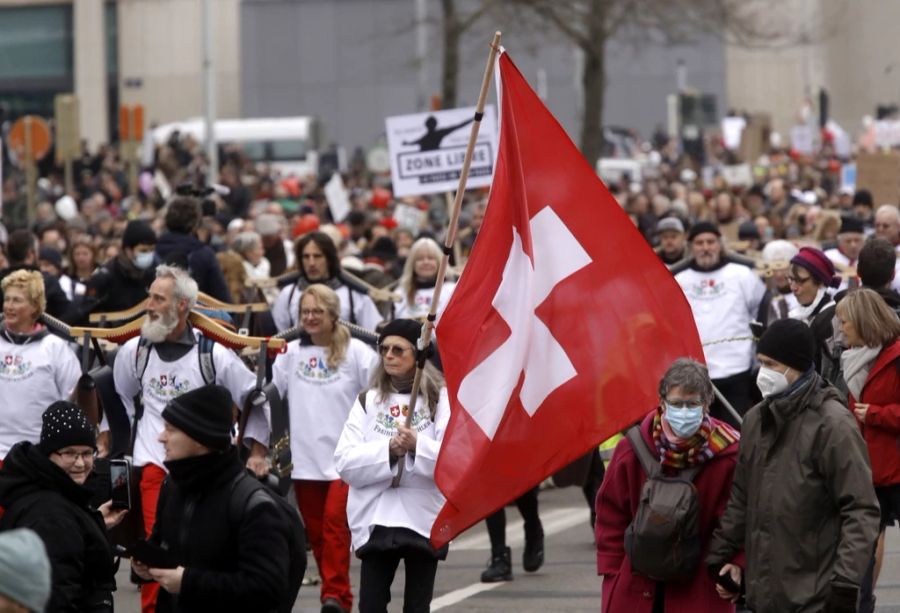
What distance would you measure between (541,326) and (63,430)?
1789mm

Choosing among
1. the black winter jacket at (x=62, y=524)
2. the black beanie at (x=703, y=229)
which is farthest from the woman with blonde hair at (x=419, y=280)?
the black winter jacket at (x=62, y=524)

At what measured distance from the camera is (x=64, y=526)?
19.9 feet

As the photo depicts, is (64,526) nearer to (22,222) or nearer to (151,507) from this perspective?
(151,507)

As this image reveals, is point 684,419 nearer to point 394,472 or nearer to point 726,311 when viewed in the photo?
point 394,472

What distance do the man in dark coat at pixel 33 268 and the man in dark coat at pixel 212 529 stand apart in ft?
16.1

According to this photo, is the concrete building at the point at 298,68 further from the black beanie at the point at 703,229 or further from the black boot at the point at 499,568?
the black boot at the point at 499,568

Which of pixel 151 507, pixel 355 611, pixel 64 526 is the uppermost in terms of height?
pixel 64 526

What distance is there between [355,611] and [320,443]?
1119 millimetres

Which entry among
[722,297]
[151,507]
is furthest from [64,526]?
[722,297]

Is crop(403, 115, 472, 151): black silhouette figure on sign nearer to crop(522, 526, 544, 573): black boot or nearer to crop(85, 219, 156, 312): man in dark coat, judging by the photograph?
crop(85, 219, 156, 312): man in dark coat

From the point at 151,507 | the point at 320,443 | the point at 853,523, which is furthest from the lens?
the point at 320,443

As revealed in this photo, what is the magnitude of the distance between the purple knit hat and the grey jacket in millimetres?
3436

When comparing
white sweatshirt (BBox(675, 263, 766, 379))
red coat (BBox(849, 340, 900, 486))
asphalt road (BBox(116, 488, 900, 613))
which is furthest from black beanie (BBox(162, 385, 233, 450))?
white sweatshirt (BBox(675, 263, 766, 379))

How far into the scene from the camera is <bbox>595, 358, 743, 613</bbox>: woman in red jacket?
6.82 m
